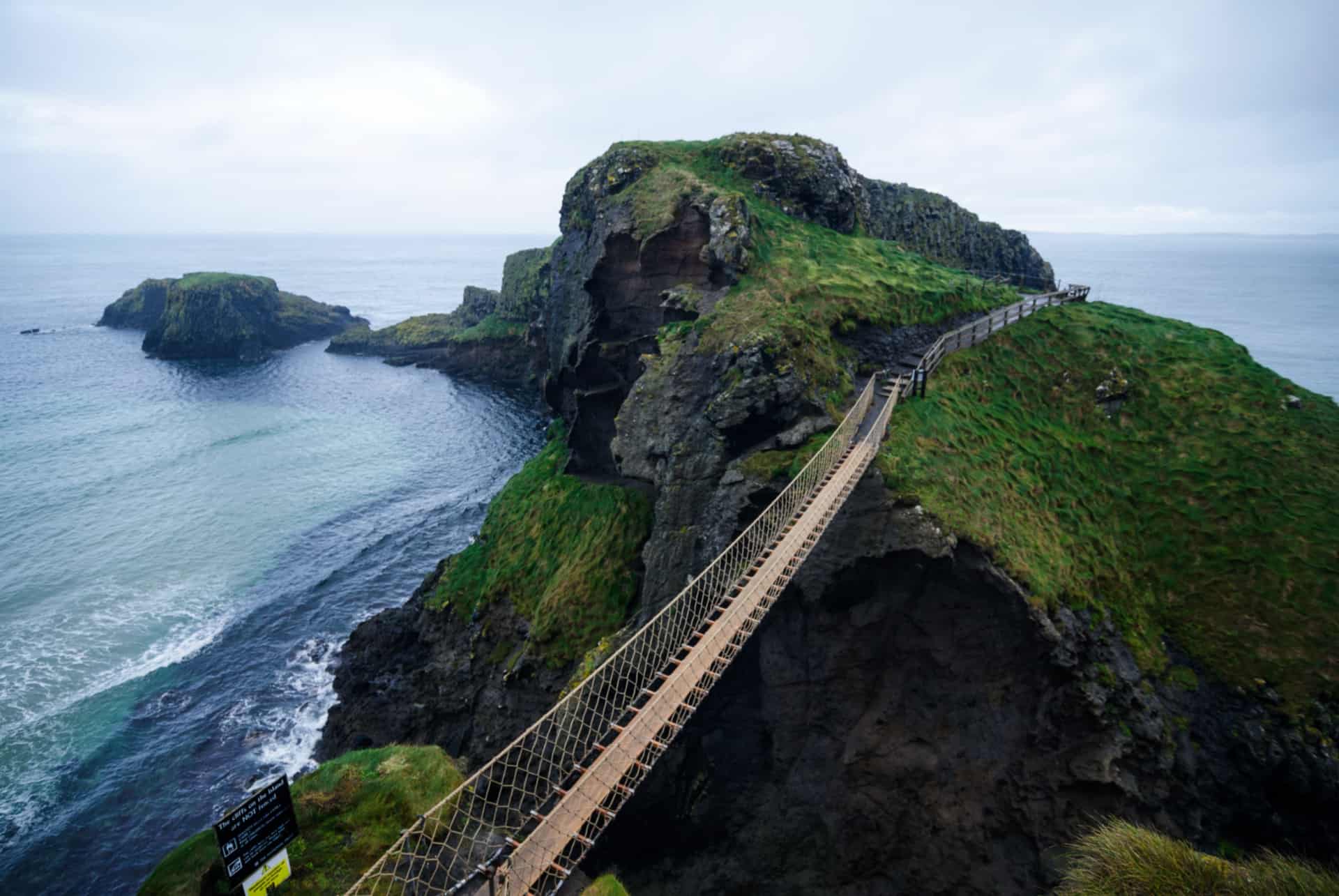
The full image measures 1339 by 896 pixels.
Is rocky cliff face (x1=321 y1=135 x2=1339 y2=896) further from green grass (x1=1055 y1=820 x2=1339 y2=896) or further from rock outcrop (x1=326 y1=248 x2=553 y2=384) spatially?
rock outcrop (x1=326 y1=248 x2=553 y2=384)

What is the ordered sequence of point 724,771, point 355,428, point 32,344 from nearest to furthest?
point 724,771 < point 355,428 < point 32,344

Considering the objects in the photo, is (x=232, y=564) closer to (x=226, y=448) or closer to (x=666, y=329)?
(x=226, y=448)

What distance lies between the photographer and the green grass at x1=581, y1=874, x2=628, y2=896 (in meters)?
A: 11.3

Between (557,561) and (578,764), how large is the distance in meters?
19.3

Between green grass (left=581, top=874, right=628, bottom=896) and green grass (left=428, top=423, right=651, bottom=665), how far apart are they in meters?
12.3

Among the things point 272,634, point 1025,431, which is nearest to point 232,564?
point 272,634

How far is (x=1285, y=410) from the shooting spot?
24422 millimetres

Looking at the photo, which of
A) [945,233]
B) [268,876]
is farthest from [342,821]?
[945,233]

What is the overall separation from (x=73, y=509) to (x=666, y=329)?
143ft

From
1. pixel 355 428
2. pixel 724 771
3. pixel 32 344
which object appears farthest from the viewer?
pixel 32 344

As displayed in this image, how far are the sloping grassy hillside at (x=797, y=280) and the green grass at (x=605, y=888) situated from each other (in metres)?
16.3

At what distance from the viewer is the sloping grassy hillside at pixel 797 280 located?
81.0ft

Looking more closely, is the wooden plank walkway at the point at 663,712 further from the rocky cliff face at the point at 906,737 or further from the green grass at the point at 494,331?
the green grass at the point at 494,331

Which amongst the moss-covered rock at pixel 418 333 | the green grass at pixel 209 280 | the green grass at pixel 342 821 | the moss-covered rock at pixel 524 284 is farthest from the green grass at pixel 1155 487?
the green grass at pixel 209 280
